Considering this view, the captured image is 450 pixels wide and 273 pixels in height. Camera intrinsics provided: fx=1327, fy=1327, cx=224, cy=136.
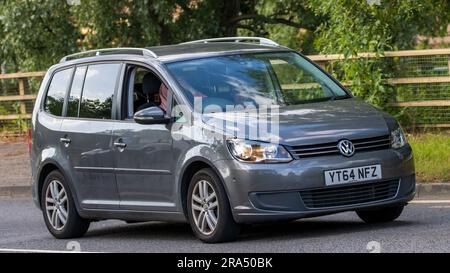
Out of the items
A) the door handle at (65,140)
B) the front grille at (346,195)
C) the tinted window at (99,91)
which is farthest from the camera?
the door handle at (65,140)

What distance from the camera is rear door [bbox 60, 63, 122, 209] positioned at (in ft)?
40.0

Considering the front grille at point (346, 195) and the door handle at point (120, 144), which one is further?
the door handle at point (120, 144)

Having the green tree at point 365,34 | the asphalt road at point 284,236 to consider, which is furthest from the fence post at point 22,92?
the asphalt road at point 284,236

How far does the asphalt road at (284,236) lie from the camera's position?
33.9 feet

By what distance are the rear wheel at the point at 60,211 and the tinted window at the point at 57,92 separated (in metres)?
0.72

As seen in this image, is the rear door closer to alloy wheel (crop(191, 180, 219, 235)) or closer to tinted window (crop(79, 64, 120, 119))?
tinted window (crop(79, 64, 120, 119))

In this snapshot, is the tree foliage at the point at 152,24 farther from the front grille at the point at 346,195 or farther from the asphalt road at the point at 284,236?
the front grille at the point at 346,195

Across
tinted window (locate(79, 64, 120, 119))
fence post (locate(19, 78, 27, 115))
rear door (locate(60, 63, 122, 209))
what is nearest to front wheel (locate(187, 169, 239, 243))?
rear door (locate(60, 63, 122, 209))

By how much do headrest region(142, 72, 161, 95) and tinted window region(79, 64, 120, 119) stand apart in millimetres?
344

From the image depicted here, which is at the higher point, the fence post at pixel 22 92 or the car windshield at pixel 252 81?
the car windshield at pixel 252 81

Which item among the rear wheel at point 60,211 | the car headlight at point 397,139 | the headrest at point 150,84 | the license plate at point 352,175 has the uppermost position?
the headrest at point 150,84

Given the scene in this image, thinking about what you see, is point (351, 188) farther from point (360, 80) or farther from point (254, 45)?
point (360, 80)
